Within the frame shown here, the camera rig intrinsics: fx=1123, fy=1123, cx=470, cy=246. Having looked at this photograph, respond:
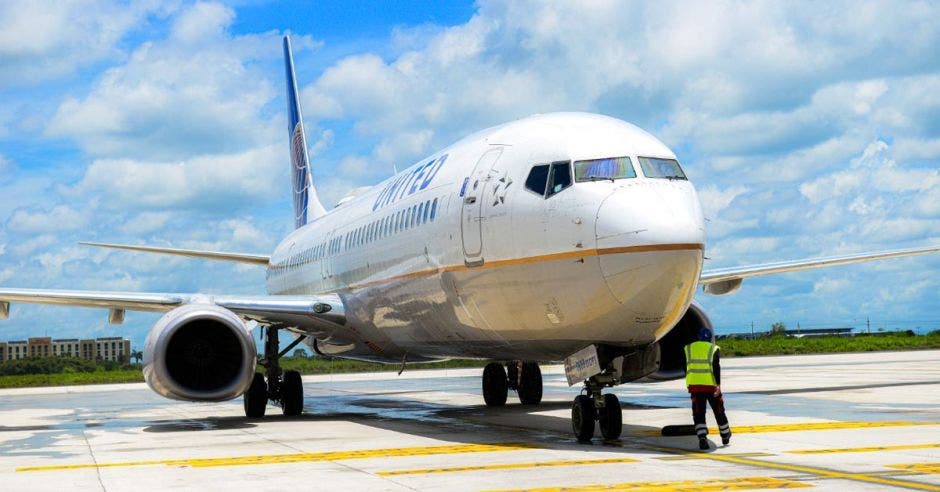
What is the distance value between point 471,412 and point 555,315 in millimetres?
7021

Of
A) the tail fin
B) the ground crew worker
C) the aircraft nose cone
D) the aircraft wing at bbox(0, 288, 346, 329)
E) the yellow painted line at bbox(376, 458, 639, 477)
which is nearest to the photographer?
the yellow painted line at bbox(376, 458, 639, 477)

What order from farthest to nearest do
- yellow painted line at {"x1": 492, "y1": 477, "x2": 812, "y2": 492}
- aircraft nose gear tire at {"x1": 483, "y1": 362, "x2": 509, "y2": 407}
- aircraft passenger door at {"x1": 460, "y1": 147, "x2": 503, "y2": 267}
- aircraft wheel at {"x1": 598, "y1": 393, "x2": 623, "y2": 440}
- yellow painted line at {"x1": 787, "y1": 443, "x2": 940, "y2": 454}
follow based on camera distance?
aircraft nose gear tire at {"x1": 483, "y1": 362, "x2": 509, "y2": 407}
aircraft passenger door at {"x1": 460, "y1": 147, "x2": 503, "y2": 267}
aircraft wheel at {"x1": 598, "y1": 393, "x2": 623, "y2": 440}
yellow painted line at {"x1": 787, "y1": 443, "x2": 940, "y2": 454}
yellow painted line at {"x1": 492, "y1": 477, "x2": 812, "y2": 492}

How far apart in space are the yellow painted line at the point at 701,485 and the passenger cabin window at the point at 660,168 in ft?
13.3

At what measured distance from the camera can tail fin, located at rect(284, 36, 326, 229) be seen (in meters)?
31.5

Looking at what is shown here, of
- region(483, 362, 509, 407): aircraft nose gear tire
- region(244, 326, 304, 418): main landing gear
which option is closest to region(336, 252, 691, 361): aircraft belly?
region(483, 362, 509, 407): aircraft nose gear tire

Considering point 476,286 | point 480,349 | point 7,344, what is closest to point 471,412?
point 480,349

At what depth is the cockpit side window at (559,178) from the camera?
480 inches

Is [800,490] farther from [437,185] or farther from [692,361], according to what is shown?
[437,185]

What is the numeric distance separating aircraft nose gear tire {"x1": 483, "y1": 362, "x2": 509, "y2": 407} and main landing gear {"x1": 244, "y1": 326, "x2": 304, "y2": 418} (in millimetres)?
3351

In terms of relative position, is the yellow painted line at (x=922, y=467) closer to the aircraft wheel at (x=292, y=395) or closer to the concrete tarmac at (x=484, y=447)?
the concrete tarmac at (x=484, y=447)

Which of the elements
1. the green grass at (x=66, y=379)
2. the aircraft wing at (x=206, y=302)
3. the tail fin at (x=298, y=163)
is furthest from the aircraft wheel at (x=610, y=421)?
the green grass at (x=66, y=379)

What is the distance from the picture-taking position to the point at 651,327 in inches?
462

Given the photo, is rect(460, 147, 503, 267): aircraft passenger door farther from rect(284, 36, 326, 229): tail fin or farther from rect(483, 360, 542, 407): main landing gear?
rect(284, 36, 326, 229): tail fin

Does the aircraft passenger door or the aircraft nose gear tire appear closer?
the aircraft passenger door
